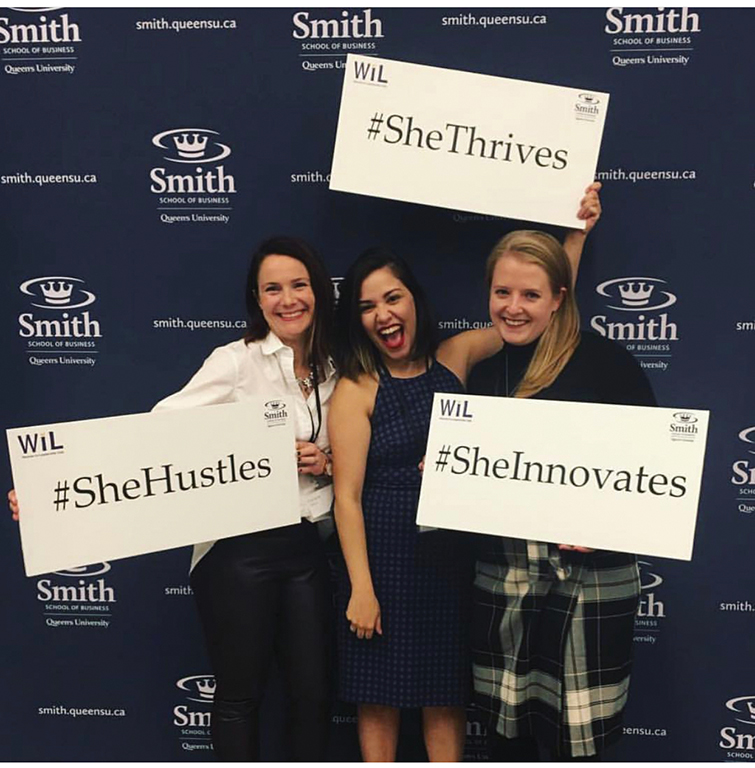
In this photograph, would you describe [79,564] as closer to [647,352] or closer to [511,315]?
[511,315]

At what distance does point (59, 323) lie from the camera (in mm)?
2230

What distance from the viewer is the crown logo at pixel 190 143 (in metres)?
2.13

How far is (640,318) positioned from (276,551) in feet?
3.87

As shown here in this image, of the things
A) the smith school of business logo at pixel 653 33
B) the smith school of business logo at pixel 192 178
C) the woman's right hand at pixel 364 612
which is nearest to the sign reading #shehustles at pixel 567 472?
the woman's right hand at pixel 364 612

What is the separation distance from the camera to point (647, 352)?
7.08 feet

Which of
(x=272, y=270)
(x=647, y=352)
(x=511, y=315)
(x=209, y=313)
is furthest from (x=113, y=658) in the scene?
(x=647, y=352)

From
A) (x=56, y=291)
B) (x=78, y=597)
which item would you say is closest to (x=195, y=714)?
(x=78, y=597)

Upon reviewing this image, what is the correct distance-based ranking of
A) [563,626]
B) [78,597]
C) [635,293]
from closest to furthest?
[563,626] < [635,293] < [78,597]

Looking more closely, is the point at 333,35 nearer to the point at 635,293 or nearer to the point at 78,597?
the point at 635,293

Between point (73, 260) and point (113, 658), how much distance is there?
1208 mm

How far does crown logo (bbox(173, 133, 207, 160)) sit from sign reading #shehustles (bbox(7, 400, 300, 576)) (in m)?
0.75

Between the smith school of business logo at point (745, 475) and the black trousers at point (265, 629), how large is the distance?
1.19 m

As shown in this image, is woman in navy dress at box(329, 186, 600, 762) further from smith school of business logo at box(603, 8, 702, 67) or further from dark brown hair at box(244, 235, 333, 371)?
smith school of business logo at box(603, 8, 702, 67)

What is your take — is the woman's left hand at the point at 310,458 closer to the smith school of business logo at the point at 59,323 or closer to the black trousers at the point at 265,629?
the black trousers at the point at 265,629
